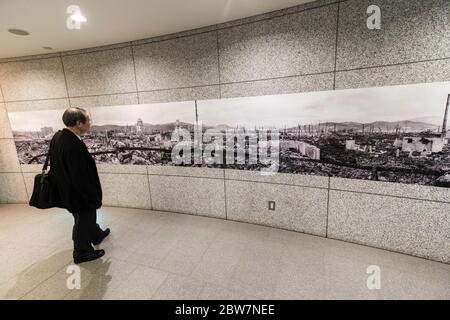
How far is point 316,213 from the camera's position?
2684 mm

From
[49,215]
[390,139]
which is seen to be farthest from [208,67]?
[49,215]

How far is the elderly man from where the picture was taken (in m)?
2.13

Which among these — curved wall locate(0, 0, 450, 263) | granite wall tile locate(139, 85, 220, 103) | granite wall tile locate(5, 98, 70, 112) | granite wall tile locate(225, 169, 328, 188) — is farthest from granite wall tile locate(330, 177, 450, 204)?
granite wall tile locate(5, 98, 70, 112)

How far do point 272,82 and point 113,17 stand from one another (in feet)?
6.36

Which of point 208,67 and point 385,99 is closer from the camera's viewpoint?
point 385,99

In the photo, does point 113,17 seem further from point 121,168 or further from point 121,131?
point 121,168

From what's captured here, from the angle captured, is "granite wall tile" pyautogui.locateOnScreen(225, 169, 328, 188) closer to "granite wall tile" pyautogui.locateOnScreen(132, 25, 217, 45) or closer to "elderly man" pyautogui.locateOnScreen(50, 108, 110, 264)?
"elderly man" pyautogui.locateOnScreen(50, 108, 110, 264)

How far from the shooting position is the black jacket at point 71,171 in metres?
2.12

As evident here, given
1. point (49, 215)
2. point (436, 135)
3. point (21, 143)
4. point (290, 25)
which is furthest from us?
point (21, 143)

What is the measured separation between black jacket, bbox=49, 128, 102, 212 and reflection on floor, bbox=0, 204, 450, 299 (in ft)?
2.54

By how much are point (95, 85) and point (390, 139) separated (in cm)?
414

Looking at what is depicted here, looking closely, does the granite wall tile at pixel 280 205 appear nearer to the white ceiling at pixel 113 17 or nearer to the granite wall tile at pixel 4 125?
the white ceiling at pixel 113 17
